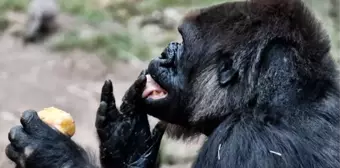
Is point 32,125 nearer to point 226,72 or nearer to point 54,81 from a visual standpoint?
point 226,72

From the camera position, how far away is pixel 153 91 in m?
3.76

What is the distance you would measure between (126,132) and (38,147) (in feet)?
1.39

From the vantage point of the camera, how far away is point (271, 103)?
3326mm

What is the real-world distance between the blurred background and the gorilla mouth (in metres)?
1.90

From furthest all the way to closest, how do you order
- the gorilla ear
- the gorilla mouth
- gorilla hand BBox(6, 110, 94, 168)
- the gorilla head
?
the gorilla mouth → gorilla hand BBox(6, 110, 94, 168) → the gorilla ear → the gorilla head

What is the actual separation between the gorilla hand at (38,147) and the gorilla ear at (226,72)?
2.42ft

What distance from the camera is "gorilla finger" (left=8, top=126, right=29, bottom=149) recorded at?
360 cm

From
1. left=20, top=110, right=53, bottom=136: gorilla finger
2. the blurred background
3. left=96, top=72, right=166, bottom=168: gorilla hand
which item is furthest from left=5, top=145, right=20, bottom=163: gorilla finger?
the blurred background

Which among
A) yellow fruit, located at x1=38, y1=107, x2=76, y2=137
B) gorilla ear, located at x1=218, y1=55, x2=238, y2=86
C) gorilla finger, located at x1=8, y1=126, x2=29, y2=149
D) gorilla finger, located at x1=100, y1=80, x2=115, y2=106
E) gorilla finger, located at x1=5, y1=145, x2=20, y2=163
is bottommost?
gorilla finger, located at x1=5, y1=145, x2=20, y2=163

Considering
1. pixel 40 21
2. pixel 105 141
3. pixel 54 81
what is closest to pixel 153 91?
pixel 105 141

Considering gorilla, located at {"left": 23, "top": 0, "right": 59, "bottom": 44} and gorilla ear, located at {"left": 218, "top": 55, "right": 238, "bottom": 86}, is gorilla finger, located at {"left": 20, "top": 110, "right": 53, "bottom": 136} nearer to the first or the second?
gorilla ear, located at {"left": 218, "top": 55, "right": 238, "bottom": 86}

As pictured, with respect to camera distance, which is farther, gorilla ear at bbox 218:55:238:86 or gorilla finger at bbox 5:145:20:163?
gorilla finger at bbox 5:145:20:163

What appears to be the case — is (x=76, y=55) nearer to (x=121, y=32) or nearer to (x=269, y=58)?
(x=121, y=32)

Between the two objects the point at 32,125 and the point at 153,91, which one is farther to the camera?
the point at 153,91
